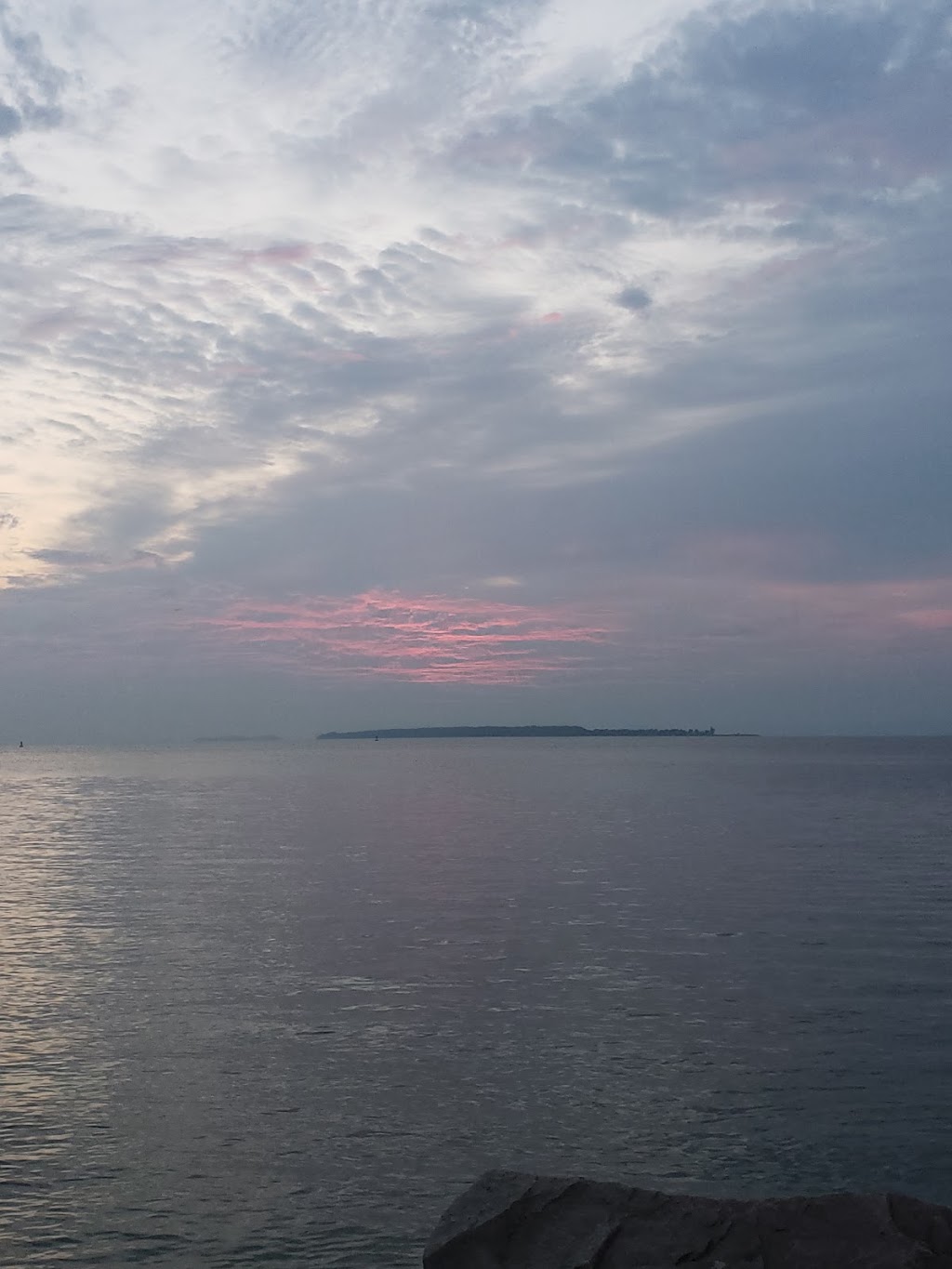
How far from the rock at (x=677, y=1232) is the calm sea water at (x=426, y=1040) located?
306cm

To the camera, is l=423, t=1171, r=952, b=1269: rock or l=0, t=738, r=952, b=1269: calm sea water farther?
l=0, t=738, r=952, b=1269: calm sea water

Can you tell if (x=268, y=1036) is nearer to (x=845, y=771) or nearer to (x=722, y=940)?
(x=722, y=940)

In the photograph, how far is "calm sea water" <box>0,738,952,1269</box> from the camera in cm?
1435

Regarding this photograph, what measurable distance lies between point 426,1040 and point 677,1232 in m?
11.5

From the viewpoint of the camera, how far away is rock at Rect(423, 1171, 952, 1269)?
9289 mm

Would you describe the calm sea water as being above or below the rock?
below

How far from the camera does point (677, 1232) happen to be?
973 cm

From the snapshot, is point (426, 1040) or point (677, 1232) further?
point (426, 1040)

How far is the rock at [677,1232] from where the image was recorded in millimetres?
9289

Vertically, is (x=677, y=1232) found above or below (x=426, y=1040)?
above

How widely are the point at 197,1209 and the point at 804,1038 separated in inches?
469

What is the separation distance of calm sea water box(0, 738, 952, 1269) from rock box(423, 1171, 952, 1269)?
3.06 m

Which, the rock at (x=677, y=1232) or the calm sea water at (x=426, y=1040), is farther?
the calm sea water at (x=426, y=1040)

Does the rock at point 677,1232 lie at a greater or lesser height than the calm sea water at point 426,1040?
greater
